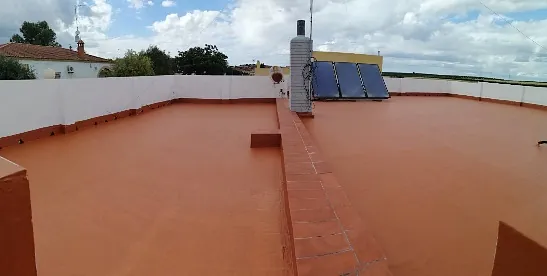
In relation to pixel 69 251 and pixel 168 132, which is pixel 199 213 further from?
pixel 168 132

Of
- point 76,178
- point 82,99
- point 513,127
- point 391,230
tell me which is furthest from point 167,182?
point 513,127

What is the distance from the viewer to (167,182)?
322 centimetres

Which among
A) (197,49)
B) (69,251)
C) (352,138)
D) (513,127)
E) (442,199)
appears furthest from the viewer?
(197,49)

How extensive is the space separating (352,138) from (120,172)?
122 inches

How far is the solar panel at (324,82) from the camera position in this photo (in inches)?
405

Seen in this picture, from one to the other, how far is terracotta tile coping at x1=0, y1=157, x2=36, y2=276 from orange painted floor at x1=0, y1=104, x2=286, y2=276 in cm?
92

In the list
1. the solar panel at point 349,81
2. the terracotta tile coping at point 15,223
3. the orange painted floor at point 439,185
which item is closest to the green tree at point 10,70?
the solar panel at point 349,81

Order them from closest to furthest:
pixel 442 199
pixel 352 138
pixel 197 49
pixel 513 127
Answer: pixel 442 199 < pixel 352 138 < pixel 513 127 < pixel 197 49

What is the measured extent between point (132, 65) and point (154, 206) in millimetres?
24487

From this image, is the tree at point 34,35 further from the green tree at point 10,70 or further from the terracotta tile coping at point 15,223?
the terracotta tile coping at point 15,223

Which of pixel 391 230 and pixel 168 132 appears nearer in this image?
pixel 391 230

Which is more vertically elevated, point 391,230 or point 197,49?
point 197,49

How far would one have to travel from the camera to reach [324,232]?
188 cm

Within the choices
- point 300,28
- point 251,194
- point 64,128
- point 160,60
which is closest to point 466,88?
point 300,28
